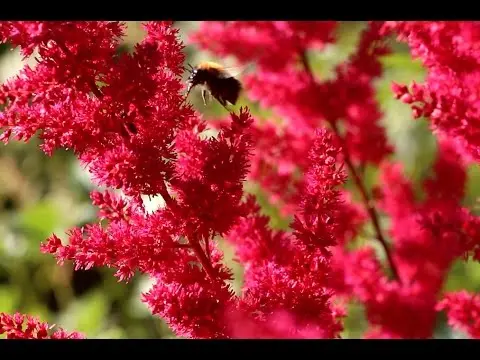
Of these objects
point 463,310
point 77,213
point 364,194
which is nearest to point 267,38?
point 364,194

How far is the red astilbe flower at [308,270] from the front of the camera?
1.13m

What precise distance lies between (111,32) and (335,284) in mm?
748

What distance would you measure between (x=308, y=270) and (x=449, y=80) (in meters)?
0.41

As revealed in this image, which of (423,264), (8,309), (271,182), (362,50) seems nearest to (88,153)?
(271,182)

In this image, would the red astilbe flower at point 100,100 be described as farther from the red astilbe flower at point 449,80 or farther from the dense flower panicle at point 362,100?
the dense flower panicle at point 362,100

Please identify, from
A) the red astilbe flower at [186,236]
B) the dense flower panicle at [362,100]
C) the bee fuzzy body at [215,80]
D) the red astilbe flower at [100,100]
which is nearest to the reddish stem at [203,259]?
the red astilbe flower at [186,236]

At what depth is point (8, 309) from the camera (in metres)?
2.24

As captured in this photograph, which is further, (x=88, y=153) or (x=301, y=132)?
(x=301, y=132)

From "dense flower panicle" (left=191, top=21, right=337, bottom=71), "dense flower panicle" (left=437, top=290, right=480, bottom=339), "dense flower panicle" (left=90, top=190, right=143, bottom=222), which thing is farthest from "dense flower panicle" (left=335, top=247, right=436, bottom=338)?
"dense flower panicle" (left=90, top=190, right=143, bottom=222)

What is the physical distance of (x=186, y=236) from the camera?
44.3 inches

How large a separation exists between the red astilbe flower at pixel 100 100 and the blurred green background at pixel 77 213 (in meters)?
1.05

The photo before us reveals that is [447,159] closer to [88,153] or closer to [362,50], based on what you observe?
[362,50]
